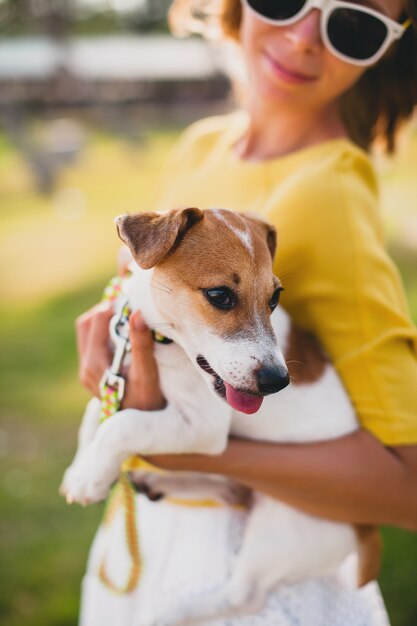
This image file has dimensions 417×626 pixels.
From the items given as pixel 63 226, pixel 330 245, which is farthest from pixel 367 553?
pixel 63 226

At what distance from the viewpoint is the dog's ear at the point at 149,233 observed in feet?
5.91

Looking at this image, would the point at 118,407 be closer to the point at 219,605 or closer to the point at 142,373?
the point at 142,373

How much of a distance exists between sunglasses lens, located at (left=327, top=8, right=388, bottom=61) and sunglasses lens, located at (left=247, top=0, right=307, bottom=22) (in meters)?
0.13

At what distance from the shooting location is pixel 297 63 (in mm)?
2096

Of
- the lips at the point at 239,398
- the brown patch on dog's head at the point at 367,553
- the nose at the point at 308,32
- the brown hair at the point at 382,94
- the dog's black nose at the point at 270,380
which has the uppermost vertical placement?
the nose at the point at 308,32

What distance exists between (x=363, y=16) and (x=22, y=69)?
38.0 ft

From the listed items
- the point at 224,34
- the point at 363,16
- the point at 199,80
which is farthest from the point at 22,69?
the point at 363,16

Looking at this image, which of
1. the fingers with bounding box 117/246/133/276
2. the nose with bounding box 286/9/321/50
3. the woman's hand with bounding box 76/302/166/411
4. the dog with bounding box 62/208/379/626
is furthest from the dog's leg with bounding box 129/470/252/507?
the nose with bounding box 286/9/321/50

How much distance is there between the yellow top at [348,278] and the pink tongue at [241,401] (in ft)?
1.18

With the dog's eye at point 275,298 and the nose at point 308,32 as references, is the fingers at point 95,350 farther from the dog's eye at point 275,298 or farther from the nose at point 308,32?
the nose at point 308,32

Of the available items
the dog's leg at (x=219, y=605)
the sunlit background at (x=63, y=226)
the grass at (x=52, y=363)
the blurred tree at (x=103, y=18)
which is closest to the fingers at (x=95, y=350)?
the dog's leg at (x=219, y=605)

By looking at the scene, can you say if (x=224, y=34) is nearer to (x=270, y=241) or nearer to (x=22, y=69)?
(x=270, y=241)

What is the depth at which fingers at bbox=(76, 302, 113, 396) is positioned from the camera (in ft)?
6.80

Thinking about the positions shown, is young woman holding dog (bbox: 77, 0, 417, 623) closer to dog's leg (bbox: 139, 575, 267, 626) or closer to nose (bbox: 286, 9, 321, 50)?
nose (bbox: 286, 9, 321, 50)
